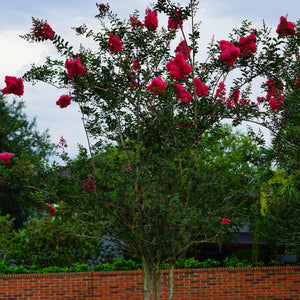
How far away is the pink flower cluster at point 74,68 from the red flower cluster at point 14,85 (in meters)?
0.73

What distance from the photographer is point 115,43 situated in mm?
6914

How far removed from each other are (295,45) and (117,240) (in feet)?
15.1

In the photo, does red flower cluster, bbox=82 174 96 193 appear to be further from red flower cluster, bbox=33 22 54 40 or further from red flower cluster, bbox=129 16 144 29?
red flower cluster, bbox=129 16 144 29

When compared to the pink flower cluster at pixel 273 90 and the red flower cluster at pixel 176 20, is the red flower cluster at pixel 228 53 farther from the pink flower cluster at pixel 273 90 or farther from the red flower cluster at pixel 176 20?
the pink flower cluster at pixel 273 90

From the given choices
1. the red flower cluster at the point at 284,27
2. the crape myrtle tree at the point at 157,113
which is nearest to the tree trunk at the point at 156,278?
the crape myrtle tree at the point at 157,113

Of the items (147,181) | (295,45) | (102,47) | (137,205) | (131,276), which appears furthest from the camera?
(131,276)

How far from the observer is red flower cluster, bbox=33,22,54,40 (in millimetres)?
6805

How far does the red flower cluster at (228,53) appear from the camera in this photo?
21.8 feet

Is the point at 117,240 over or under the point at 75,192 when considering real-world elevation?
under

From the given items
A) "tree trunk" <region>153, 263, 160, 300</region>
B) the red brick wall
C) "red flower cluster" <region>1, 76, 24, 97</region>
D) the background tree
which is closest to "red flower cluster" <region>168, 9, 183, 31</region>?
"red flower cluster" <region>1, 76, 24, 97</region>

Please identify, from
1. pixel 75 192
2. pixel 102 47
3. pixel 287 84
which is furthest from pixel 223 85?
pixel 75 192

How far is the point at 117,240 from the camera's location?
7305 millimetres

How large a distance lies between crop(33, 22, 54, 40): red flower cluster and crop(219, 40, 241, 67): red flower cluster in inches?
106

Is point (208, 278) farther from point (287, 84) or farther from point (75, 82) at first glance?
point (75, 82)
